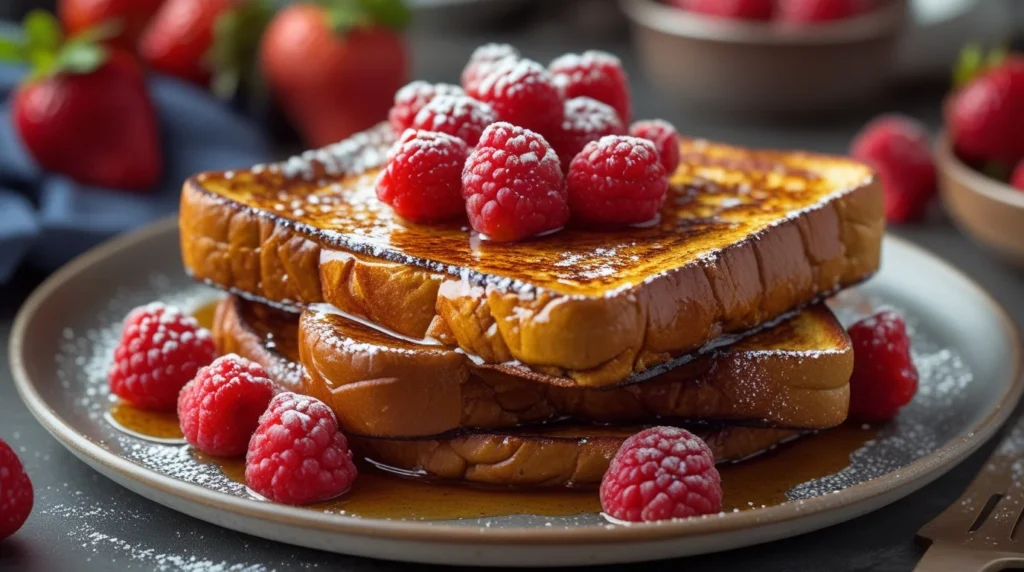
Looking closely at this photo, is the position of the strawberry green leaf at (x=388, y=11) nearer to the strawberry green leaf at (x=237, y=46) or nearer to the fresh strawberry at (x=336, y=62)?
the fresh strawberry at (x=336, y=62)

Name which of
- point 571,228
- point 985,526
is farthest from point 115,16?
point 985,526

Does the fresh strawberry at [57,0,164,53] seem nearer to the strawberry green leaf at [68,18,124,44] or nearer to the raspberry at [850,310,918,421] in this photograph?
Result: the strawberry green leaf at [68,18,124,44]

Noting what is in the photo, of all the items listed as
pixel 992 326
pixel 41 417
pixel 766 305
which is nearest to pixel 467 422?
pixel 766 305

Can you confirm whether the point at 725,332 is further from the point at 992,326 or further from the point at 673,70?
the point at 673,70

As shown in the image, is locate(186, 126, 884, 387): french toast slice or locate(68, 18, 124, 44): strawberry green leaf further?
locate(68, 18, 124, 44): strawberry green leaf

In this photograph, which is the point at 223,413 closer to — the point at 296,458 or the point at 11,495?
the point at 296,458

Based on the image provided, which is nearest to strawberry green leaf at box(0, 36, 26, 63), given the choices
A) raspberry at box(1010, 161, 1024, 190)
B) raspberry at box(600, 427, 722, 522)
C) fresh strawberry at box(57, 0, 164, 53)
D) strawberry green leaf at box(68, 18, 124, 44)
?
strawberry green leaf at box(68, 18, 124, 44)

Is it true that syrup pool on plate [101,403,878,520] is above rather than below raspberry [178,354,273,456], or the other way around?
below

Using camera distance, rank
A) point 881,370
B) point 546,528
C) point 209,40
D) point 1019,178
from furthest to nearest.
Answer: point 209,40, point 1019,178, point 881,370, point 546,528
